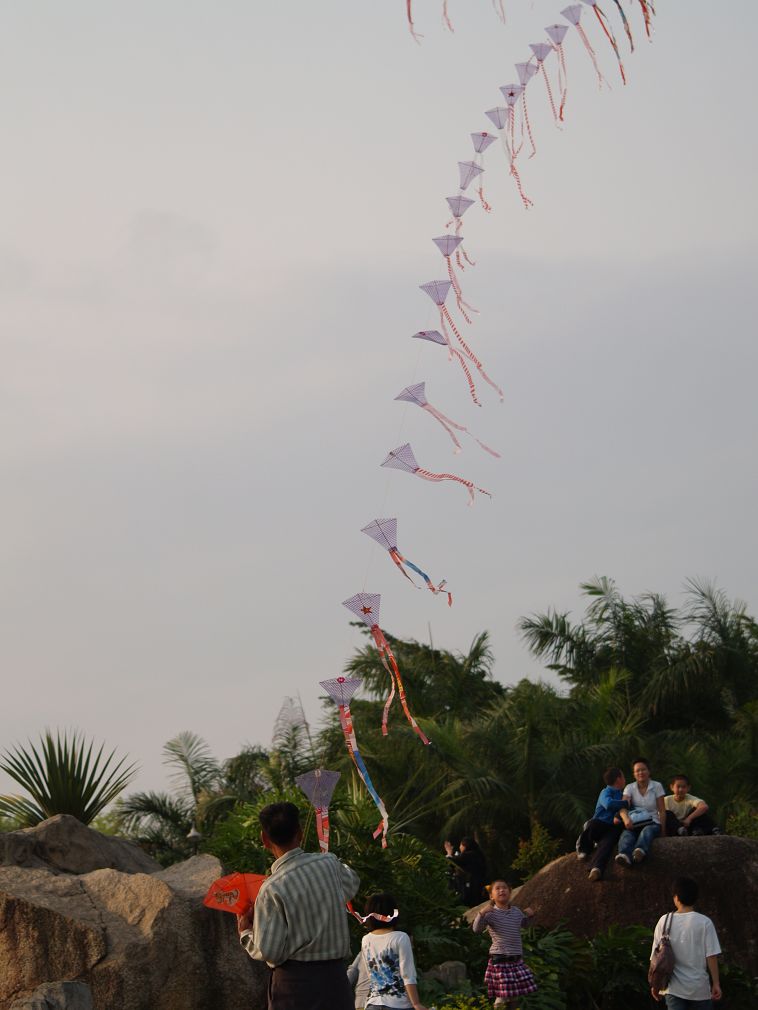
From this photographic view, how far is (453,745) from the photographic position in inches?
870

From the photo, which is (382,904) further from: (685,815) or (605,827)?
(685,815)

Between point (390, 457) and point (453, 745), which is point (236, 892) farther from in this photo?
point (453, 745)

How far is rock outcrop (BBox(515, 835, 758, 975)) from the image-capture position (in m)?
12.3

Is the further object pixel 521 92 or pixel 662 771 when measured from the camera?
pixel 662 771

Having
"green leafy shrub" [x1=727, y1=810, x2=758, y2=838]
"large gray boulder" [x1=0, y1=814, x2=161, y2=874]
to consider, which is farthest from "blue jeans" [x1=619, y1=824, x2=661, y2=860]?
"green leafy shrub" [x1=727, y1=810, x2=758, y2=838]

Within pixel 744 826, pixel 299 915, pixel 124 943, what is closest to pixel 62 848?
pixel 124 943

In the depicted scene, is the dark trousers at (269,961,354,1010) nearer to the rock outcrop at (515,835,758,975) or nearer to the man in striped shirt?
the man in striped shirt

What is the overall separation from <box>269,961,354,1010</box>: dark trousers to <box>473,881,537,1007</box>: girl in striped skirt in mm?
5279

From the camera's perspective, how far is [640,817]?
1259 cm

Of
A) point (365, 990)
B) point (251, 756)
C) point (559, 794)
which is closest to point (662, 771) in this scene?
point (559, 794)

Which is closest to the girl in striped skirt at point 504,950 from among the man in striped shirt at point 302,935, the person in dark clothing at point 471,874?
the person in dark clothing at point 471,874

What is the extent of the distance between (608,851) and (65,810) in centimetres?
596

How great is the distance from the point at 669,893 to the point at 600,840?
0.86 meters

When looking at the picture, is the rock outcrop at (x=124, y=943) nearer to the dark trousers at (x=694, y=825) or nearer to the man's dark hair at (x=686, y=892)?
the man's dark hair at (x=686, y=892)
